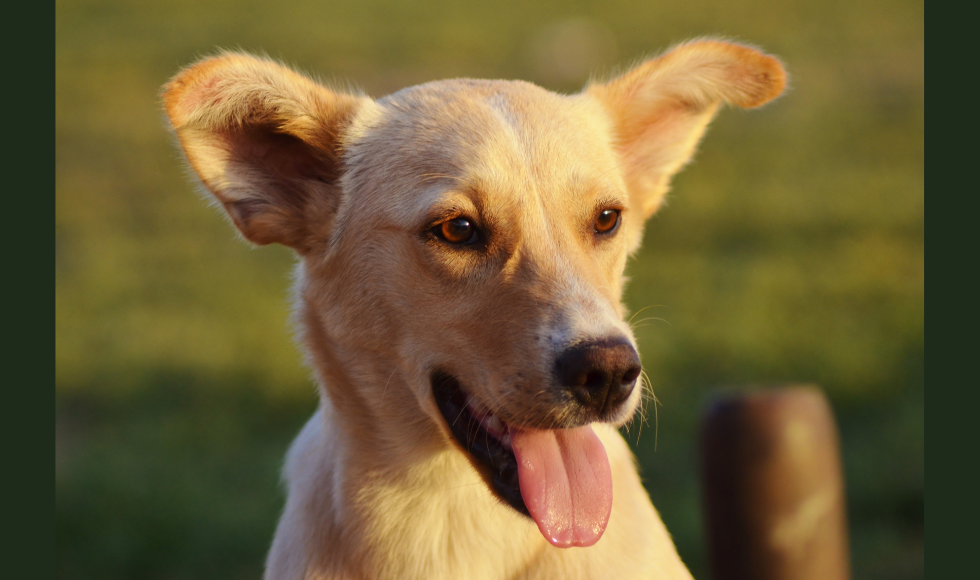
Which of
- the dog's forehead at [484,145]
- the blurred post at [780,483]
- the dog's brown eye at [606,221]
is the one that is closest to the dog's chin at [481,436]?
the dog's forehead at [484,145]

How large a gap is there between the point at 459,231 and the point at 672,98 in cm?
126

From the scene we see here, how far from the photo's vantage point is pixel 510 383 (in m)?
2.92

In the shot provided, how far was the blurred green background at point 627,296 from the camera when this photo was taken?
636 cm


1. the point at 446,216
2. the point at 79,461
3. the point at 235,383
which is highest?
the point at 446,216

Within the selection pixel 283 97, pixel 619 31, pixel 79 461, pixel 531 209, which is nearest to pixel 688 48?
pixel 531 209

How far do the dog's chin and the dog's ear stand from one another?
1292 millimetres

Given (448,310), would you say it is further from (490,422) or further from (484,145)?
(484,145)

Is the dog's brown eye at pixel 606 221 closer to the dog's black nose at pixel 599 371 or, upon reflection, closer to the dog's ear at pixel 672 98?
the dog's ear at pixel 672 98

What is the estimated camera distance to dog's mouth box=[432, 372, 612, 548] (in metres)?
2.95

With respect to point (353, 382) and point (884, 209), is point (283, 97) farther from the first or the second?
point (884, 209)

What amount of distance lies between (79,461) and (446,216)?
5.27 metres

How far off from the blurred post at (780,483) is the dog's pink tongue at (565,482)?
3.24 ft

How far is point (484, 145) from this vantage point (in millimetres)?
3232

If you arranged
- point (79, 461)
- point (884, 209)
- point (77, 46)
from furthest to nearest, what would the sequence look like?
1. point (77, 46)
2. point (884, 209)
3. point (79, 461)
